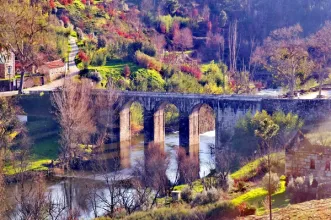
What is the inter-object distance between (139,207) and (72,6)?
5634 cm

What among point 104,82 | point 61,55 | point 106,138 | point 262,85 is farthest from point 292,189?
point 262,85

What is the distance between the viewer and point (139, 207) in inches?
1237

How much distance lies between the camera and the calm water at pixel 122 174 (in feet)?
118

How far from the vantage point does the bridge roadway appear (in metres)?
46.2

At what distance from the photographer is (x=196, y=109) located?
170 feet

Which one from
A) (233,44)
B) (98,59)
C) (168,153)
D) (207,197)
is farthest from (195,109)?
(233,44)

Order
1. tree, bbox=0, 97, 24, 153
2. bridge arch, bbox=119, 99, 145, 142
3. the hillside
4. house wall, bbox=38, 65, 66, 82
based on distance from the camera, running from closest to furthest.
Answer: the hillside < tree, bbox=0, 97, 24, 153 < bridge arch, bbox=119, 99, 145, 142 < house wall, bbox=38, 65, 66, 82

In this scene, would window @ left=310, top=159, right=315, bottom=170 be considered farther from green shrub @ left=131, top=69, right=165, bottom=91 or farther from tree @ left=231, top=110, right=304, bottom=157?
green shrub @ left=131, top=69, right=165, bottom=91

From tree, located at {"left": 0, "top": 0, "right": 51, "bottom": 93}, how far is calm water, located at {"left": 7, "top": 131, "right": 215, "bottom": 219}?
41.0 ft

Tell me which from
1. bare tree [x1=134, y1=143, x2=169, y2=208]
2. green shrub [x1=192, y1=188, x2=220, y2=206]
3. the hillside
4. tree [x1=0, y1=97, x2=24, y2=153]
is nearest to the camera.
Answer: the hillside

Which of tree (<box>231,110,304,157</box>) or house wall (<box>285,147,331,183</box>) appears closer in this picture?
house wall (<box>285,147,331,183</box>)

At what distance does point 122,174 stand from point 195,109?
11331 mm

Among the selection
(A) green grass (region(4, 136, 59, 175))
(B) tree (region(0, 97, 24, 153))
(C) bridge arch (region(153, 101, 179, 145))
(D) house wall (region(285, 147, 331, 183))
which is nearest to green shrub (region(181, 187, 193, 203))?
(D) house wall (region(285, 147, 331, 183))

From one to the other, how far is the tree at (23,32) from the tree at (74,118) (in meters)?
7.42
